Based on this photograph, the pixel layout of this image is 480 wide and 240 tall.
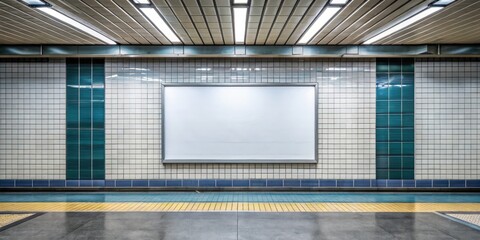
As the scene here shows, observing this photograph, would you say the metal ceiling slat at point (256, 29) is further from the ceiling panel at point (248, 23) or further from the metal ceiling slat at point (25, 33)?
the metal ceiling slat at point (25, 33)

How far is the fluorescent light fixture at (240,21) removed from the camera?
4750mm

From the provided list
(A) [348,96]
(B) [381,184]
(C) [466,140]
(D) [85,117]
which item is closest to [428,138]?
(C) [466,140]

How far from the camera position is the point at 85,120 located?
7.15m

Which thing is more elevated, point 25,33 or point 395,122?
point 25,33

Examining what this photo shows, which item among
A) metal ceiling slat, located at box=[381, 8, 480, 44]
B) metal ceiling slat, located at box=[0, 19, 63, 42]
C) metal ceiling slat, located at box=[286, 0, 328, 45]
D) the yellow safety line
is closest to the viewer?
metal ceiling slat, located at box=[286, 0, 328, 45]

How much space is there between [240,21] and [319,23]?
1.32 metres

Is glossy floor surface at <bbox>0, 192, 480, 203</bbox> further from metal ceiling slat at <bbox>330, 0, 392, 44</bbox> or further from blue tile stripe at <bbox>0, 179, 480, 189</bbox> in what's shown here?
metal ceiling slat at <bbox>330, 0, 392, 44</bbox>

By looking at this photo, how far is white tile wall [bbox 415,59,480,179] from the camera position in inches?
281

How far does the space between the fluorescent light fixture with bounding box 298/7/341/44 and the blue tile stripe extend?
10.0 feet

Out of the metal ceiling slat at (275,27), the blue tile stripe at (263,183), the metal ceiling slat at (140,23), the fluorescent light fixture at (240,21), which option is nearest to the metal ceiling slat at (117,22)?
the metal ceiling slat at (140,23)

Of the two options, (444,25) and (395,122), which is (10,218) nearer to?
(395,122)

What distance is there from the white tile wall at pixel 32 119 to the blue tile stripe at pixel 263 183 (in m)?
0.46

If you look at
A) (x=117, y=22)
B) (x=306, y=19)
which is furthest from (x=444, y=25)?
(x=117, y=22)

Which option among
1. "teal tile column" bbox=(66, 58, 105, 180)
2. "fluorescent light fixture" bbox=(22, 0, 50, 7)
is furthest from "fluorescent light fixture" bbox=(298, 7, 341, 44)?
"teal tile column" bbox=(66, 58, 105, 180)
